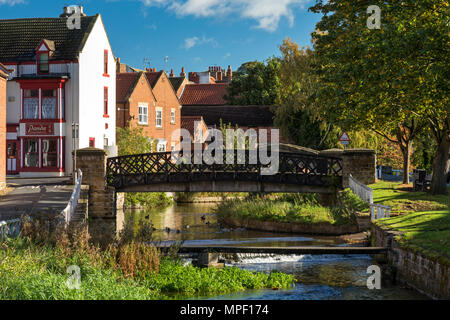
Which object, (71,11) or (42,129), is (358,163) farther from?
(71,11)

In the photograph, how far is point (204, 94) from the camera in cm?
7031

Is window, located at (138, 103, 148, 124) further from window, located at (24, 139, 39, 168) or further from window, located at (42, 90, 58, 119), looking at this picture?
window, located at (24, 139, 39, 168)

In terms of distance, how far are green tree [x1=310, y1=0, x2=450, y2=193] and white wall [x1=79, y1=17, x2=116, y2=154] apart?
19.0 metres

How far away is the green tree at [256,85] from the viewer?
216 feet

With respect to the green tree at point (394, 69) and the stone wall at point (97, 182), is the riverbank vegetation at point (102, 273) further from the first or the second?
the stone wall at point (97, 182)

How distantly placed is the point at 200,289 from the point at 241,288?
1043 millimetres

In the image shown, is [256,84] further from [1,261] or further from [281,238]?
[1,261]

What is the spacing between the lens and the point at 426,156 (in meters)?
40.6

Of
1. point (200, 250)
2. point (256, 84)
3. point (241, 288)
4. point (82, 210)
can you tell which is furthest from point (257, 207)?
point (256, 84)

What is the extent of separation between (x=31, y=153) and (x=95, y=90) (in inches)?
234

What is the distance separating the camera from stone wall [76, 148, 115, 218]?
2936cm

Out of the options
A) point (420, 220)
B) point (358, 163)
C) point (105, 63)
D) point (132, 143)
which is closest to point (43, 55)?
point (105, 63)

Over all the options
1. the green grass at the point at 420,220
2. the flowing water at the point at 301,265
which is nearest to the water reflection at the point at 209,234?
the flowing water at the point at 301,265

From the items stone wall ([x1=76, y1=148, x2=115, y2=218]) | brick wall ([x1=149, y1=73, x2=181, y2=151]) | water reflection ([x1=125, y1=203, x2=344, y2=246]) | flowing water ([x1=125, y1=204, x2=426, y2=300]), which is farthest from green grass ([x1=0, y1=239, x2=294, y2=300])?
brick wall ([x1=149, y1=73, x2=181, y2=151])
